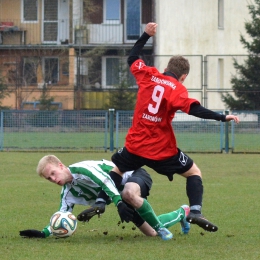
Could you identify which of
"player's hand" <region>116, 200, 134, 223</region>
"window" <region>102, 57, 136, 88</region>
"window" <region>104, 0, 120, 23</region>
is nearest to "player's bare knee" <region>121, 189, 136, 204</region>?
"player's hand" <region>116, 200, 134, 223</region>

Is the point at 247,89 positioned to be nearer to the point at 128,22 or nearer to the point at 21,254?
the point at 128,22

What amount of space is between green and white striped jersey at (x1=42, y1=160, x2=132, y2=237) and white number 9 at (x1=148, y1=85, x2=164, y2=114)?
2.39 feet

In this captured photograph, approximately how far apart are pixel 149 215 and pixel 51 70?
86.9 feet

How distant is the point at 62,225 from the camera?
6699mm

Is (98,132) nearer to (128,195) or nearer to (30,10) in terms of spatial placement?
(128,195)

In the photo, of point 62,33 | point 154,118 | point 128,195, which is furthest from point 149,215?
point 62,33

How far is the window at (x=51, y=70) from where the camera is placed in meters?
32.4

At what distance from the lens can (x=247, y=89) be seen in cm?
2809

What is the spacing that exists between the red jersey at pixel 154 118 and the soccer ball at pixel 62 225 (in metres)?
0.88

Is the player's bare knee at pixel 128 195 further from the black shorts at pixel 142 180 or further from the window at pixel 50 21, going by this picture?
the window at pixel 50 21

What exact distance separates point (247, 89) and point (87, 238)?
2181 centimetres

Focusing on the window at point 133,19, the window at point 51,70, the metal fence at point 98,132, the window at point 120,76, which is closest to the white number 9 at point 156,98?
the metal fence at point 98,132

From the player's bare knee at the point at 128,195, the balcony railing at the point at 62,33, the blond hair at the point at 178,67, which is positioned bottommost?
the player's bare knee at the point at 128,195

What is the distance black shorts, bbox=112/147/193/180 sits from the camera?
6.91 m
